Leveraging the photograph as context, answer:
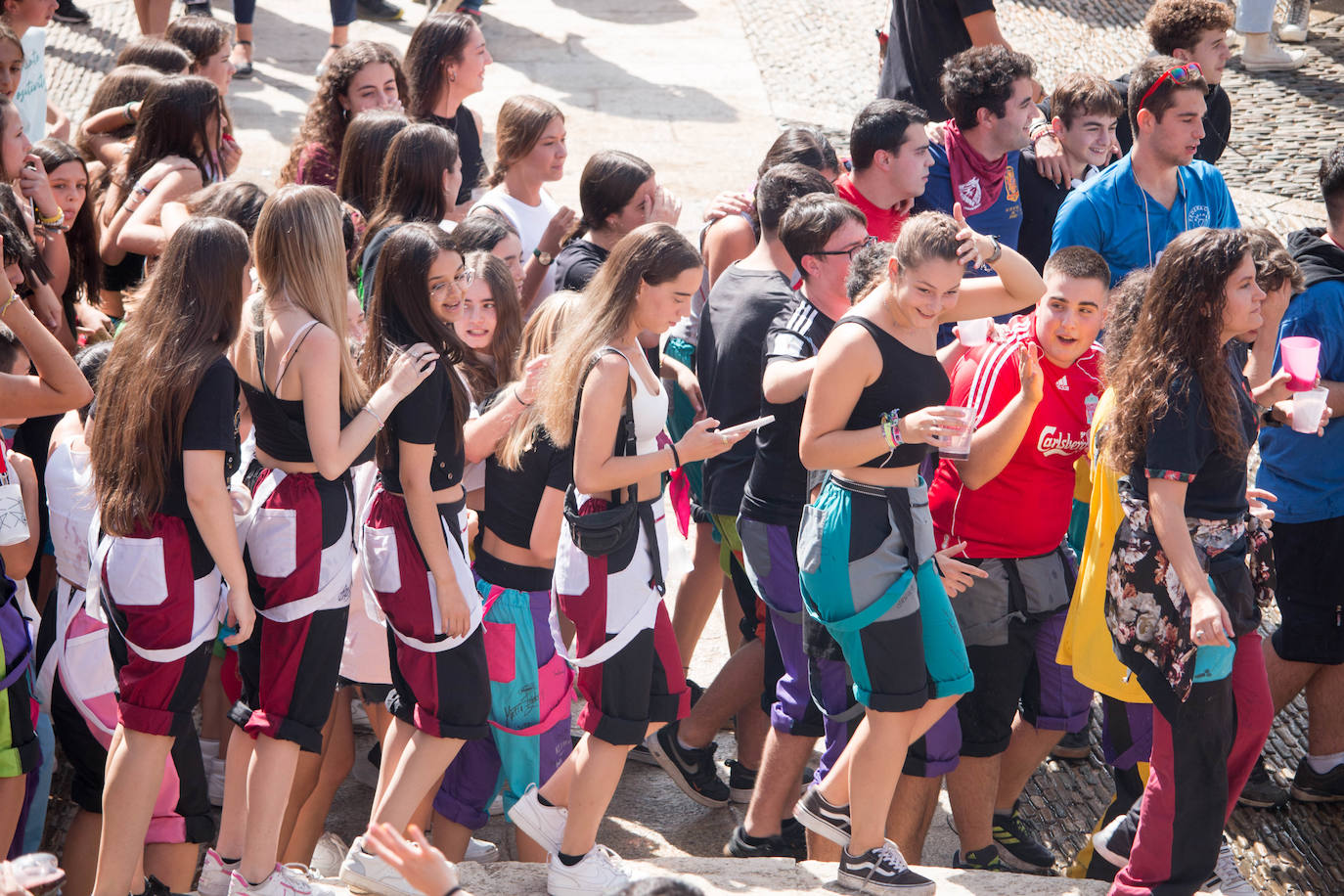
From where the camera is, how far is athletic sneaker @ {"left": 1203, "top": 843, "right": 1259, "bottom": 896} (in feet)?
12.5

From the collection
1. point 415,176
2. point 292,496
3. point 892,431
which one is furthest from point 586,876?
point 415,176

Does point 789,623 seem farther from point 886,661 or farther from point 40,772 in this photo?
point 40,772

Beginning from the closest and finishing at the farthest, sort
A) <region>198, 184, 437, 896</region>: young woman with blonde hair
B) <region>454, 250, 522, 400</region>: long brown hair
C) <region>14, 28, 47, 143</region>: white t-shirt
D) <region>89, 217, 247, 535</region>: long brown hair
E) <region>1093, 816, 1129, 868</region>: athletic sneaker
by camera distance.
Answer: <region>89, 217, 247, 535</region>: long brown hair → <region>198, 184, 437, 896</region>: young woman with blonde hair → <region>1093, 816, 1129, 868</region>: athletic sneaker → <region>454, 250, 522, 400</region>: long brown hair → <region>14, 28, 47, 143</region>: white t-shirt

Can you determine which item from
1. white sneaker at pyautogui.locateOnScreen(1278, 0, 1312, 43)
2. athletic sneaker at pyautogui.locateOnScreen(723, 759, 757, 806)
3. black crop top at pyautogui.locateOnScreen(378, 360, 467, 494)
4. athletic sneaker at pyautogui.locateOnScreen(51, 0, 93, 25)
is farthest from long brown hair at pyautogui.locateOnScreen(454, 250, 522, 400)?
white sneaker at pyautogui.locateOnScreen(1278, 0, 1312, 43)

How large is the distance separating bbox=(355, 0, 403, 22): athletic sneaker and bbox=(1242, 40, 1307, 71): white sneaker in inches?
265

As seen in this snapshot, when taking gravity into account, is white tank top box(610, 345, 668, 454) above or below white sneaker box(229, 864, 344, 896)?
above

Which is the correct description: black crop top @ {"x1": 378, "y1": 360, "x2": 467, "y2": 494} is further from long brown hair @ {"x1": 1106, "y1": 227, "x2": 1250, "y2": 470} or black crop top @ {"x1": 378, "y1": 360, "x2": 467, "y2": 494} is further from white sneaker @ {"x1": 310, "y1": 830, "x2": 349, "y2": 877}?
long brown hair @ {"x1": 1106, "y1": 227, "x2": 1250, "y2": 470}

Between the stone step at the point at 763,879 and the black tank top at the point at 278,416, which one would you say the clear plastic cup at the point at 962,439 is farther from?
the black tank top at the point at 278,416

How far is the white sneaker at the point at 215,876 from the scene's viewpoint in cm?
354

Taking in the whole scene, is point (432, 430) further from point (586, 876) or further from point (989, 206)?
point (989, 206)

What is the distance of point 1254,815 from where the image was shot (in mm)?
4645

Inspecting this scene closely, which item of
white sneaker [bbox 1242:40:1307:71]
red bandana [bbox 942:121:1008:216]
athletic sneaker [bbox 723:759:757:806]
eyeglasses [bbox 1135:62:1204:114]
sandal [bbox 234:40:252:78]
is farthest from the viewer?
white sneaker [bbox 1242:40:1307:71]

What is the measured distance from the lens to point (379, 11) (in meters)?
11.2

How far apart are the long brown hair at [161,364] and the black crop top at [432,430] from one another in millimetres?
467
